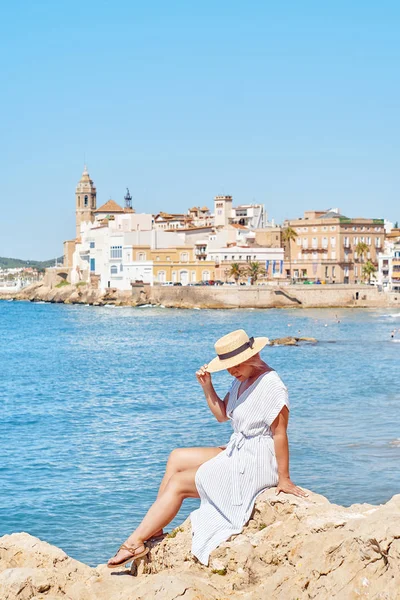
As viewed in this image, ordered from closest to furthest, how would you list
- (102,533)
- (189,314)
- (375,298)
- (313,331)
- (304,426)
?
1. (102,533)
2. (304,426)
3. (313,331)
4. (189,314)
5. (375,298)

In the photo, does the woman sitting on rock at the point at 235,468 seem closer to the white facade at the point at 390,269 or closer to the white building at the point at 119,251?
the white facade at the point at 390,269

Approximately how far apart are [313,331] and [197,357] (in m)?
17.4

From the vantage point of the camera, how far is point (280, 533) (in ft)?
17.5

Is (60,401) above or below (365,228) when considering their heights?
below

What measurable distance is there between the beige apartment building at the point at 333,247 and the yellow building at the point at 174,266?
8.51m

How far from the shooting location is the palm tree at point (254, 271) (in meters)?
88.3

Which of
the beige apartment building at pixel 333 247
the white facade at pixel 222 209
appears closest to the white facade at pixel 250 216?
the white facade at pixel 222 209

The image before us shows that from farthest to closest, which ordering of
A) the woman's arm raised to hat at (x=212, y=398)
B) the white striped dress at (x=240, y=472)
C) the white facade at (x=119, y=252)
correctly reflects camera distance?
the white facade at (x=119, y=252), the woman's arm raised to hat at (x=212, y=398), the white striped dress at (x=240, y=472)

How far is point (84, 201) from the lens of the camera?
119625 millimetres

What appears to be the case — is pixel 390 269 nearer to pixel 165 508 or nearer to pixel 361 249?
pixel 361 249

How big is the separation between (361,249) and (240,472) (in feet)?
288

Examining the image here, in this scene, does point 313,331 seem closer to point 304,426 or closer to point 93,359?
point 93,359

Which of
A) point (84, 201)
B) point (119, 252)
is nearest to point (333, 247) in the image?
point (119, 252)

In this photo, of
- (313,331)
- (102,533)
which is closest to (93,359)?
(313,331)
